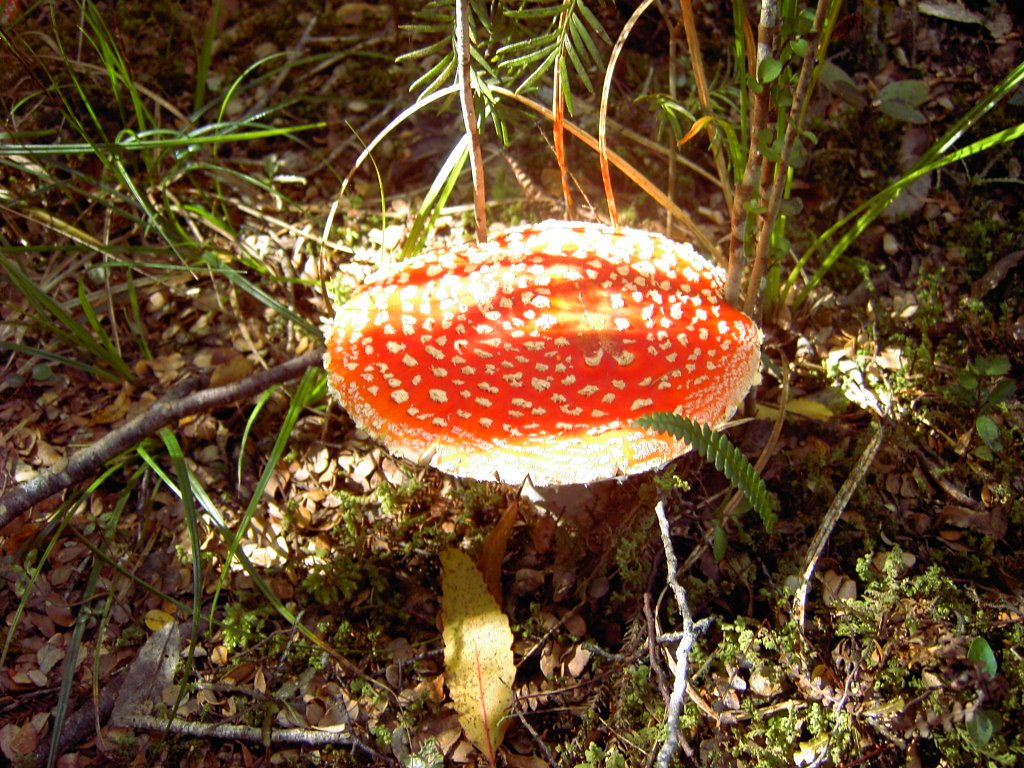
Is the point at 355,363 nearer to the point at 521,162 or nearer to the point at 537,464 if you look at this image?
the point at 537,464

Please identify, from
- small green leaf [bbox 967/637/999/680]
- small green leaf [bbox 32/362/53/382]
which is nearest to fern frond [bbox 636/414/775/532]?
small green leaf [bbox 967/637/999/680]

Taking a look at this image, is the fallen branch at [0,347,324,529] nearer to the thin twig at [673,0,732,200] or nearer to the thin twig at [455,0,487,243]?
the thin twig at [455,0,487,243]

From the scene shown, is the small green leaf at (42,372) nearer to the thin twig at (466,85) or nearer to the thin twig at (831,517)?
the thin twig at (466,85)

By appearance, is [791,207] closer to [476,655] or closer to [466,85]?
[466,85]

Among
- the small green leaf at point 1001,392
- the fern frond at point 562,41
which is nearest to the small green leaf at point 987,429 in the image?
the small green leaf at point 1001,392

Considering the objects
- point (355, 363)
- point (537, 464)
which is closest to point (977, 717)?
point (537, 464)
